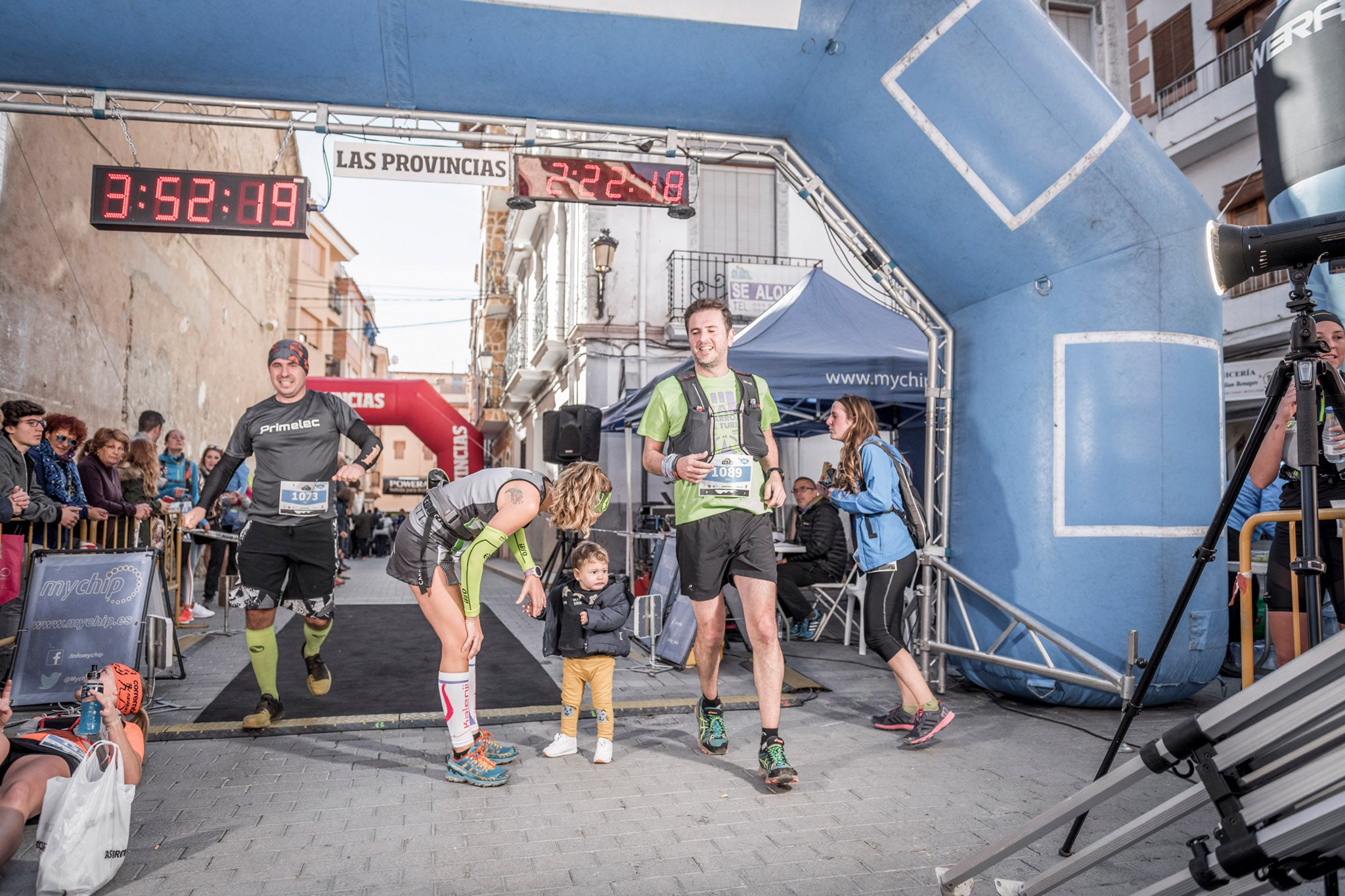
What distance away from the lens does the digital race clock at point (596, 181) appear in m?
6.90

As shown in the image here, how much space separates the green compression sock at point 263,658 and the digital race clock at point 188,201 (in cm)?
336

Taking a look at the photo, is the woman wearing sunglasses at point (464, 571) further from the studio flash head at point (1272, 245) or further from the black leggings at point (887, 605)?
the studio flash head at point (1272, 245)

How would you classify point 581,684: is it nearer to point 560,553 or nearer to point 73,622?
point 73,622

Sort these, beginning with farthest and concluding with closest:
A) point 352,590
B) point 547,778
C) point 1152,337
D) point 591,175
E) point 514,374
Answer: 1. point 514,374
2. point 352,590
3. point 591,175
4. point 1152,337
5. point 547,778

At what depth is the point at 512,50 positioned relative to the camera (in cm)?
511

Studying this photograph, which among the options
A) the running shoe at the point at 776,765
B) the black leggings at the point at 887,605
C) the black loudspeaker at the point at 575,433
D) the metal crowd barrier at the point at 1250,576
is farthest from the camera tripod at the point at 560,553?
the metal crowd barrier at the point at 1250,576

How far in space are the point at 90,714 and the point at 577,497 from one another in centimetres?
200

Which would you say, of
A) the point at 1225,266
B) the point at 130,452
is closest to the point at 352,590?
the point at 130,452

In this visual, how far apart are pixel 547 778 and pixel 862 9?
14.1ft

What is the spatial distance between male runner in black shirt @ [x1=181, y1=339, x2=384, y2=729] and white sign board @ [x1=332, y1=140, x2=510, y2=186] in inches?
92.4

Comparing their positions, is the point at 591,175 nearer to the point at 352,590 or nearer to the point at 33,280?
the point at 33,280

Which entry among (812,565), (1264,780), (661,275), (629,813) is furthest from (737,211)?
(1264,780)

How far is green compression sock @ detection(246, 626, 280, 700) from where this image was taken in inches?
193

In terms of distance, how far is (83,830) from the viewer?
8.81 feet
